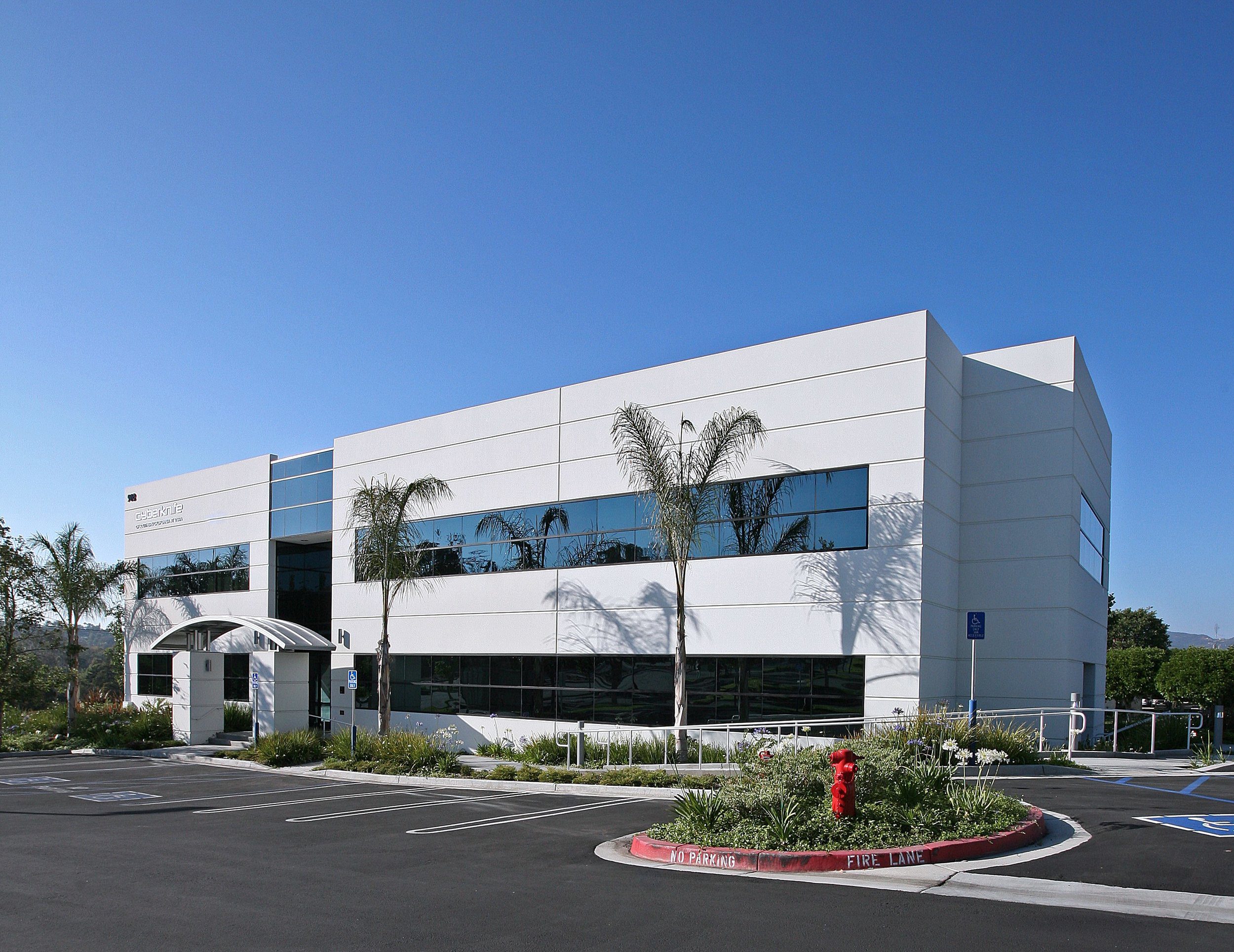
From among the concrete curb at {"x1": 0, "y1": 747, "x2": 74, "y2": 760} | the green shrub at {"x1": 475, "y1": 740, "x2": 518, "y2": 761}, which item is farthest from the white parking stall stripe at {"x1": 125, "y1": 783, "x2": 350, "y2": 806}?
the concrete curb at {"x1": 0, "y1": 747, "x2": 74, "y2": 760}

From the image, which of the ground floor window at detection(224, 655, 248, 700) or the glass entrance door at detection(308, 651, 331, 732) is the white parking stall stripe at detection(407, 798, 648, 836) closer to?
the glass entrance door at detection(308, 651, 331, 732)

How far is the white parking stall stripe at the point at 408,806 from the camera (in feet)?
49.2

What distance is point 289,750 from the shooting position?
24703mm

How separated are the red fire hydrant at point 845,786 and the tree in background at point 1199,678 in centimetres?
4170

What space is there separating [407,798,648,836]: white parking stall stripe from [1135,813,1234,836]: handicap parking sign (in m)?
7.80

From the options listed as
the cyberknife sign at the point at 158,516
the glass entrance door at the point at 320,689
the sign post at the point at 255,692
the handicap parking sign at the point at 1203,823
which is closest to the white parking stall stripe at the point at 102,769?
the sign post at the point at 255,692

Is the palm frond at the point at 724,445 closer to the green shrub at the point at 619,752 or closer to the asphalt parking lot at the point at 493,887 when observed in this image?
the green shrub at the point at 619,752

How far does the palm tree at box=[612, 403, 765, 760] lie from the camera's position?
21672 millimetres

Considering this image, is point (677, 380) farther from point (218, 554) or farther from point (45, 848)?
point (218, 554)

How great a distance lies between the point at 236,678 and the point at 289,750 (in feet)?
53.9

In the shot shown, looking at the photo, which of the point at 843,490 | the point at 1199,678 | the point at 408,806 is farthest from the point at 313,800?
the point at 1199,678

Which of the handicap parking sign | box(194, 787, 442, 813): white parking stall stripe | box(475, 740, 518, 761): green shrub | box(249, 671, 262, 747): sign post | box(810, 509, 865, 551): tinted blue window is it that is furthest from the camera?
box(249, 671, 262, 747): sign post

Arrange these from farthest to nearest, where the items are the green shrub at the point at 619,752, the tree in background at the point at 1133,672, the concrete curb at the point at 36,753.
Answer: the tree in background at the point at 1133,672 < the concrete curb at the point at 36,753 < the green shrub at the point at 619,752

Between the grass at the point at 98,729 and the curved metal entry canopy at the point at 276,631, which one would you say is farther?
the grass at the point at 98,729
